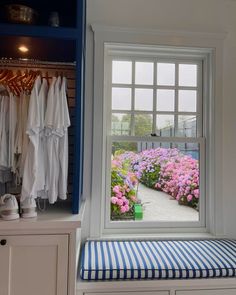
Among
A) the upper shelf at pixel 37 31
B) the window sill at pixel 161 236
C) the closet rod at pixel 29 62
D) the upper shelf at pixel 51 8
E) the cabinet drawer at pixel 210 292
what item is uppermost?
the upper shelf at pixel 51 8

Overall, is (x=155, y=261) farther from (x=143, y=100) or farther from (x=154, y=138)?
(x=143, y=100)

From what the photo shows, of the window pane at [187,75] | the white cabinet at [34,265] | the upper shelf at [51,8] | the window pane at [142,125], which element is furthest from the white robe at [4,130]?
the window pane at [187,75]

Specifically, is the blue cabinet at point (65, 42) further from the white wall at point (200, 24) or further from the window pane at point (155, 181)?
the window pane at point (155, 181)

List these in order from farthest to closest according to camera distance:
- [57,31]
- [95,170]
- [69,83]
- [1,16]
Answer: [95,170], [69,83], [1,16], [57,31]

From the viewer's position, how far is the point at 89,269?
167cm

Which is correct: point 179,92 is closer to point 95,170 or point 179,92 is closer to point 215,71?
point 215,71

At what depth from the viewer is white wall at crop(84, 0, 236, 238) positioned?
223cm

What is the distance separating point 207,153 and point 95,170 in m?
1.01

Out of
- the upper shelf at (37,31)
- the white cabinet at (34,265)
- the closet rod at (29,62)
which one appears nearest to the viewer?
the white cabinet at (34,265)

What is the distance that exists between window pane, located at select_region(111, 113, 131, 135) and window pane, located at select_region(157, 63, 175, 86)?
450mm

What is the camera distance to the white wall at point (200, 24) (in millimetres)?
2229

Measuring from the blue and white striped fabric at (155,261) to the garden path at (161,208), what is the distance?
31 centimetres

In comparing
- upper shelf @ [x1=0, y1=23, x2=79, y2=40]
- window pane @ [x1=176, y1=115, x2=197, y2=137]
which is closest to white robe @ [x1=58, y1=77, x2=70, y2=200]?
upper shelf @ [x1=0, y1=23, x2=79, y2=40]

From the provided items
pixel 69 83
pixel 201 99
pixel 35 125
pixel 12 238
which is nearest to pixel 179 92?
pixel 201 99
